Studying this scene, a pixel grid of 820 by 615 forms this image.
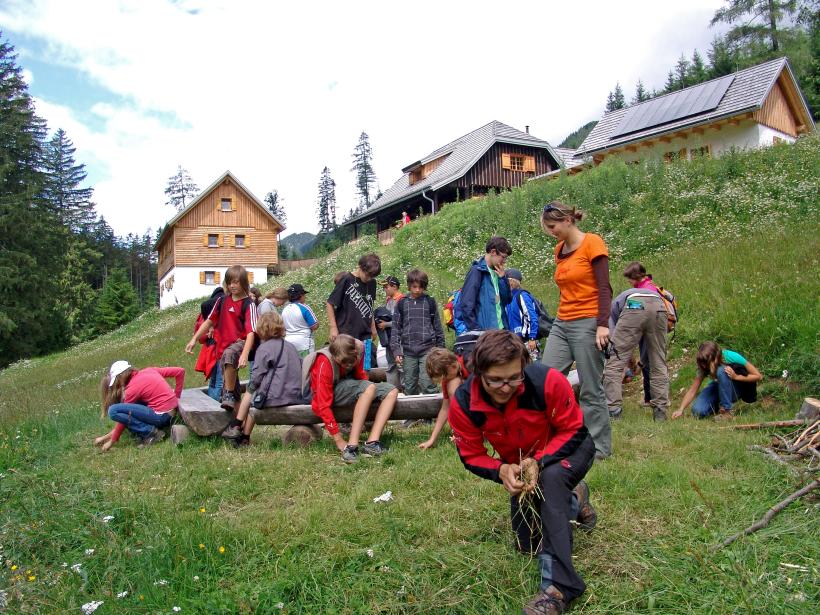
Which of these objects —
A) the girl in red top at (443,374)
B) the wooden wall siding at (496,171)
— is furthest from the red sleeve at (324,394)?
the wooden wall siding at (496,171)

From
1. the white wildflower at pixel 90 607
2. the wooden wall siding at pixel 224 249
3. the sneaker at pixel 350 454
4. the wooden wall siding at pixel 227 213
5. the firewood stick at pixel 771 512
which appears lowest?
the white wildflower at pixel 90 607

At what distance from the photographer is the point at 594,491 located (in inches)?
160

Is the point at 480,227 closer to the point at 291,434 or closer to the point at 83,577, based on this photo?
the point at 291,434

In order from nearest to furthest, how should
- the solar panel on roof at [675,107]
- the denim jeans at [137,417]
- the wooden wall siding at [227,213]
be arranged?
the denim jeans at [137,417]
the solar panel on roof at [675,107]
the wooden wall siding at [227,213]

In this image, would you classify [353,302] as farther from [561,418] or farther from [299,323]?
[561,418]

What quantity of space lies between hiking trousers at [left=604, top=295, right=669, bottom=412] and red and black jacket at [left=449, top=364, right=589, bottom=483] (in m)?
3.35

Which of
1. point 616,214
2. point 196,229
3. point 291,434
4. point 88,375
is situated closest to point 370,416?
point 291,434

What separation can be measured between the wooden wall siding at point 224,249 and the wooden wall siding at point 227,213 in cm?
35

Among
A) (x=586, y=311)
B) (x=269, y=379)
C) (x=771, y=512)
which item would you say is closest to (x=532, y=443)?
(x=771, y=512)

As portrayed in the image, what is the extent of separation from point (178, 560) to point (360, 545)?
1.05m

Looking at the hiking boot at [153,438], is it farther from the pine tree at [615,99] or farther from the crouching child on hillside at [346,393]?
the pine tree at [615,99]

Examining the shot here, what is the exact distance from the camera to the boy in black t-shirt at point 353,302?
6.66 m

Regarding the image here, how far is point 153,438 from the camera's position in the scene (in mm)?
6590

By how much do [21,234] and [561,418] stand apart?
3819cm
